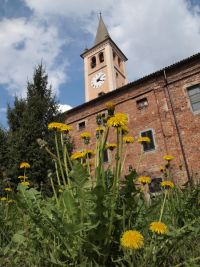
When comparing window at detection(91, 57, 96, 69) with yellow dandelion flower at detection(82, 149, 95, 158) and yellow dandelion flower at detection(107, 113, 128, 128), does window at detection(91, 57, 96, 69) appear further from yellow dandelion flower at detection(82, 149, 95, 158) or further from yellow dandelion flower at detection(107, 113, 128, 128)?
yellow dandelion flower at detection(107, 113, 128, 128)

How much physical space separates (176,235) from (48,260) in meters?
0.89

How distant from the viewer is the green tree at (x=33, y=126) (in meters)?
11.3

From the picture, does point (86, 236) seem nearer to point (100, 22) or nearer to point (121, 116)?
point (121, 116)

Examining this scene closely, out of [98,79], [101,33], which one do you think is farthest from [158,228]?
[101,33]

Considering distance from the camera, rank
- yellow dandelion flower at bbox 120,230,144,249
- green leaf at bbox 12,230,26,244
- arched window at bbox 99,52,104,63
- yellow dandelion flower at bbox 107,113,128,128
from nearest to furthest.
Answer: yellow dandelion flower at bbox 120,230,144,249 < yellow dandelion flower at bbox 107,113,128,128 < green leaf at bbox 12,230,26,244 < arched window at bbox 99,52,104,63

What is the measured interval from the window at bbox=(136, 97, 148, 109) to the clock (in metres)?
16.9

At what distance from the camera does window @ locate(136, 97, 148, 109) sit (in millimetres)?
17559

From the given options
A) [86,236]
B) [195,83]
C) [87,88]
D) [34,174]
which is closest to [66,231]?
[86,236]

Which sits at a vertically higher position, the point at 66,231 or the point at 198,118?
the point at 198,118

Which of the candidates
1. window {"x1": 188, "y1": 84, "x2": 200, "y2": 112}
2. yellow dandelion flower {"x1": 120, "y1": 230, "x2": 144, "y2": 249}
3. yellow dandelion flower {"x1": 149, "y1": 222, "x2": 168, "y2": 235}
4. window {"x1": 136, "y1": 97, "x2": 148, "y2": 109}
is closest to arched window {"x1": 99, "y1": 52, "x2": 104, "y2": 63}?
window {"x1": 136, "y1": 97, "x2": 148, "y2": 109}

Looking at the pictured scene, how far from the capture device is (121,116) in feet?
6.43

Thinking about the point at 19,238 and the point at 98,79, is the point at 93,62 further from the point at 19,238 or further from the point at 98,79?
the point at 19,238

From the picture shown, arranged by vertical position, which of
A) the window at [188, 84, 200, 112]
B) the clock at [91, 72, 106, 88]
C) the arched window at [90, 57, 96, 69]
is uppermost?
the arched window at [90, 57, 96, 69]

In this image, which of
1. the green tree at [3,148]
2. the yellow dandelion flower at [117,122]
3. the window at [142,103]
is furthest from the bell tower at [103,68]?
the yellow dandelion flower at [117,122]
